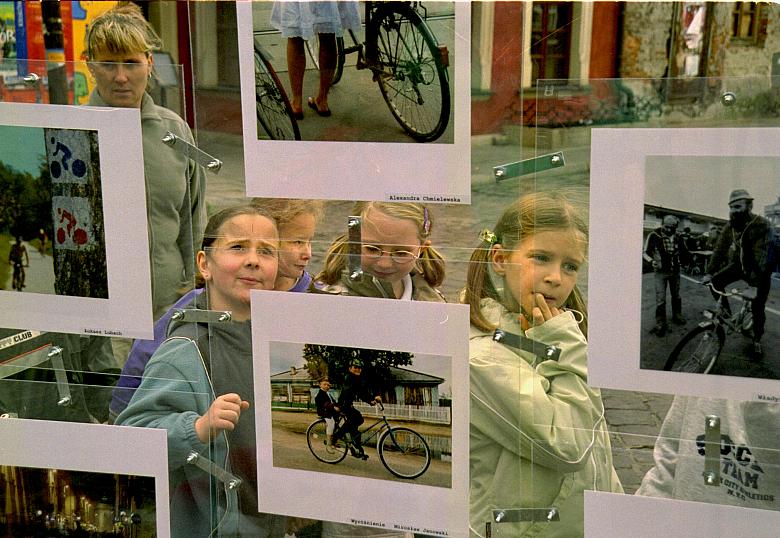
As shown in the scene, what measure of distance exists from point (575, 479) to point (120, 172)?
0.77 m

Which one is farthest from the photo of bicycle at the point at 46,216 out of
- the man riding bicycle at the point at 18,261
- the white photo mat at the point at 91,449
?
the white photo mat at the point at 91,449

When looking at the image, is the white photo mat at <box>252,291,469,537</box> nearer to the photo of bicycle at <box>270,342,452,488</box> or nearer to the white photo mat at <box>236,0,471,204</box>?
the photo of bicycle at <box>270,342,452,488</box>

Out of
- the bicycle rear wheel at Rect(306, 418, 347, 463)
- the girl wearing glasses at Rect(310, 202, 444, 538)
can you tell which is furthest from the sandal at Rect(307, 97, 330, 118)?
the bicycle rear wheel at Rect(306, 418, 347, 463)

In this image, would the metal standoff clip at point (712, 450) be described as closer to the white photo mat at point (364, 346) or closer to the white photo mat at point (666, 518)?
the white photo mat at point (666, 518)

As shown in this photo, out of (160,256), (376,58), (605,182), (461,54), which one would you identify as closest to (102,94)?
(160,256)

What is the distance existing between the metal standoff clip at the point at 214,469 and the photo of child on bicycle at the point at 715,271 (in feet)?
2.20

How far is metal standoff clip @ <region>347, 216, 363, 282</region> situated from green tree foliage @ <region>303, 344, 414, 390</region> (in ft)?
0.35

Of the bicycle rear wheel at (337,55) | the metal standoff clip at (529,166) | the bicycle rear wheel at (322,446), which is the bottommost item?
the bicycle rear wheel at (322,446)

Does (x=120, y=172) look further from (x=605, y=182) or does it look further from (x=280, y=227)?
(x=605, y=182)

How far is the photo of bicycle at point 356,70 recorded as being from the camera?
129 centimetres

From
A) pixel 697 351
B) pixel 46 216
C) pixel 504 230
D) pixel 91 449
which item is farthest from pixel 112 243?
pixel 697 351

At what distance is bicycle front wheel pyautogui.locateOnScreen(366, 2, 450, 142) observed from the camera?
1285 millimetres

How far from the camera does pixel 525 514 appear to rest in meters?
1.42

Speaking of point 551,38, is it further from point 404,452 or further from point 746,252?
point 404,452
